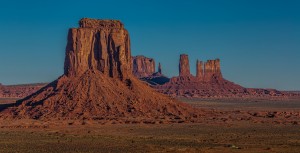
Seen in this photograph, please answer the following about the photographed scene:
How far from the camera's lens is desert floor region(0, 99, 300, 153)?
43.8m

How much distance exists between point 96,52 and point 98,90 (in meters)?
7.51

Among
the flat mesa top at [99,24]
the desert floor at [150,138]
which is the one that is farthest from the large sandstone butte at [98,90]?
the desert floor at [150,138]

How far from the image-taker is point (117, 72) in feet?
289

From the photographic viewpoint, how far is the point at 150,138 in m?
53.5

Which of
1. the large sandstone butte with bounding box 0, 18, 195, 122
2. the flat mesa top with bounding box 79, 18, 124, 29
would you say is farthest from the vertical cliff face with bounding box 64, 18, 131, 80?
the flat mesa top with bounding box 79, 18, 124, 29

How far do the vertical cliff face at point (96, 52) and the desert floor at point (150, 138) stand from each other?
1594 cm

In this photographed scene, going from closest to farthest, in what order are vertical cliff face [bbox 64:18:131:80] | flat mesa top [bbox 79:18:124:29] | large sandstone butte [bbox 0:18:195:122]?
1. large sandstone butte [bbox 0:18:195:122]
2. vertical cliff face [bbox 64:18:131:80]
3. flat mesa top [bbox 79:18:124:29]

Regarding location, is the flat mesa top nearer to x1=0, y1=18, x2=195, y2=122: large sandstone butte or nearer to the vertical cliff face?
x1=0, y1=18, x2=195, y2=122: large sandstone butte

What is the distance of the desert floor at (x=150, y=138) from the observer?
4381 centimetres

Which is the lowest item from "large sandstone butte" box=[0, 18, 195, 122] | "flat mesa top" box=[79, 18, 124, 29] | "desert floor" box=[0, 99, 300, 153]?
"desert floor" box=[0, 99, 300, 153]

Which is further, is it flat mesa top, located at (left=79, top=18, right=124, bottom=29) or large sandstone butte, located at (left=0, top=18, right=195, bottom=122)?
flat mesa top, located at (left=79, top=18, right=124, bottom=29)

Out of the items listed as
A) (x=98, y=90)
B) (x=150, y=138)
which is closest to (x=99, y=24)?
(x=98, y=90)

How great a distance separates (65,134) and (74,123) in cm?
1268

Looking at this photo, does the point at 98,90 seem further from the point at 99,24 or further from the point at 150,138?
the point at 150,138
